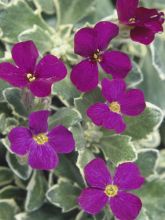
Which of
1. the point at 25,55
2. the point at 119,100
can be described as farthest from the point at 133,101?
the point at 25,55

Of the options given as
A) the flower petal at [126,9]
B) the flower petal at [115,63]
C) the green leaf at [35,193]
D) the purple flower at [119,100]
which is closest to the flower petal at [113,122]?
the purple flower at [119,100]

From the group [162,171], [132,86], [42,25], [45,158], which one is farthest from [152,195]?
[42,25]

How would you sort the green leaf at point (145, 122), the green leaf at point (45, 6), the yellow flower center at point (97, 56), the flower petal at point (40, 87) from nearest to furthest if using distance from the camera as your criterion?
the flower petal at point (40, 87) → the yellow flower center at point (97, 56) → the green leaf at point (145, 122) → the green leaf at point (45, 6)

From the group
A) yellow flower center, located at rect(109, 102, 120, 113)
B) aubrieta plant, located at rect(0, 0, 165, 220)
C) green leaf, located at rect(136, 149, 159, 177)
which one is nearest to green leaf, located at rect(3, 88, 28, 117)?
aubrieta plant, located at rect(0, 0, 165, 220)

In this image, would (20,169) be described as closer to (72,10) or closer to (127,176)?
(127,176)

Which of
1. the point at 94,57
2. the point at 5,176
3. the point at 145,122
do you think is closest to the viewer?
the point at 94,57

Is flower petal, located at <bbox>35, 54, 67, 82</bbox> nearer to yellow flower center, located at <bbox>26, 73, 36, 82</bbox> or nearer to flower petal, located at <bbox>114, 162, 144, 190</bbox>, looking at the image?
yellow flower center, located at <bbox>26, 73, 36, 82</bbox>

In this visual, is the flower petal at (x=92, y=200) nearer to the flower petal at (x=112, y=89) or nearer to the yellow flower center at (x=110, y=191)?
the yellow flower center at (x=110, y=191)
